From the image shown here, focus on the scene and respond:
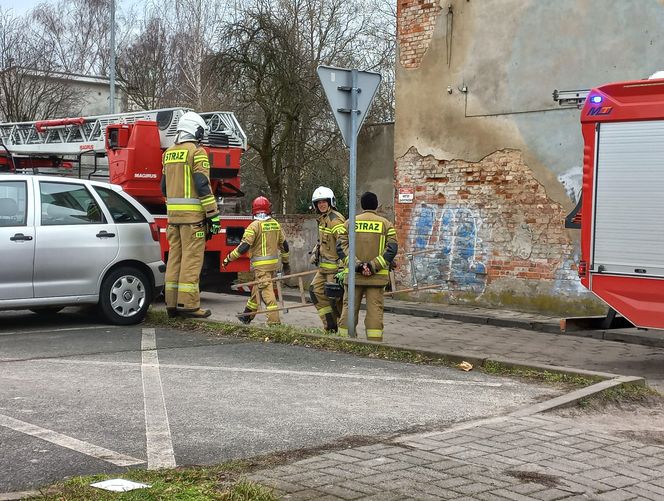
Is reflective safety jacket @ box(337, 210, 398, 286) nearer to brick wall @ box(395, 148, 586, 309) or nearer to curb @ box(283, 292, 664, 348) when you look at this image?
curb @ box(283, 292, 664, 348)

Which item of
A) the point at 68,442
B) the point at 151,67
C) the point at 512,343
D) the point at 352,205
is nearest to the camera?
the point at 68,442

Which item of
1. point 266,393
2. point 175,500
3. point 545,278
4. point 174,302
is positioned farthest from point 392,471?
point 545,278

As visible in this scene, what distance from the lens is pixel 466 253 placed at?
15461mm

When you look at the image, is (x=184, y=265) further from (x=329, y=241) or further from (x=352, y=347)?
(x=352, y=347)

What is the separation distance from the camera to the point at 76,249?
32.0 feet

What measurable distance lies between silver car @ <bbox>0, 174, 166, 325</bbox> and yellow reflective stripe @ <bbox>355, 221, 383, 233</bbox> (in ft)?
8.19

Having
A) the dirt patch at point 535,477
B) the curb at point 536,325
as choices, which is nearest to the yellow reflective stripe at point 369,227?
the curb at point 536,325

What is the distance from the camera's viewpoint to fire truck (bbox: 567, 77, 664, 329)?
8945mm

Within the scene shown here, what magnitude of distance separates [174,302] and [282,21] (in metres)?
16.3

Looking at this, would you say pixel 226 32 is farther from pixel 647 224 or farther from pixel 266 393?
pixel 266 393

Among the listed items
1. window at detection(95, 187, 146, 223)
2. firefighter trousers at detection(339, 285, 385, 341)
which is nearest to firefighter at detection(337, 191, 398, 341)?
firefighter trousers at detection(339, 285, 385, 341)

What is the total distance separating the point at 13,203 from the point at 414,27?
9266 millimetres

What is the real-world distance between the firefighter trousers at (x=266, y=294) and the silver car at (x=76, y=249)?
147 centimetres

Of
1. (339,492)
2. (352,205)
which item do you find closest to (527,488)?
(339,492)
